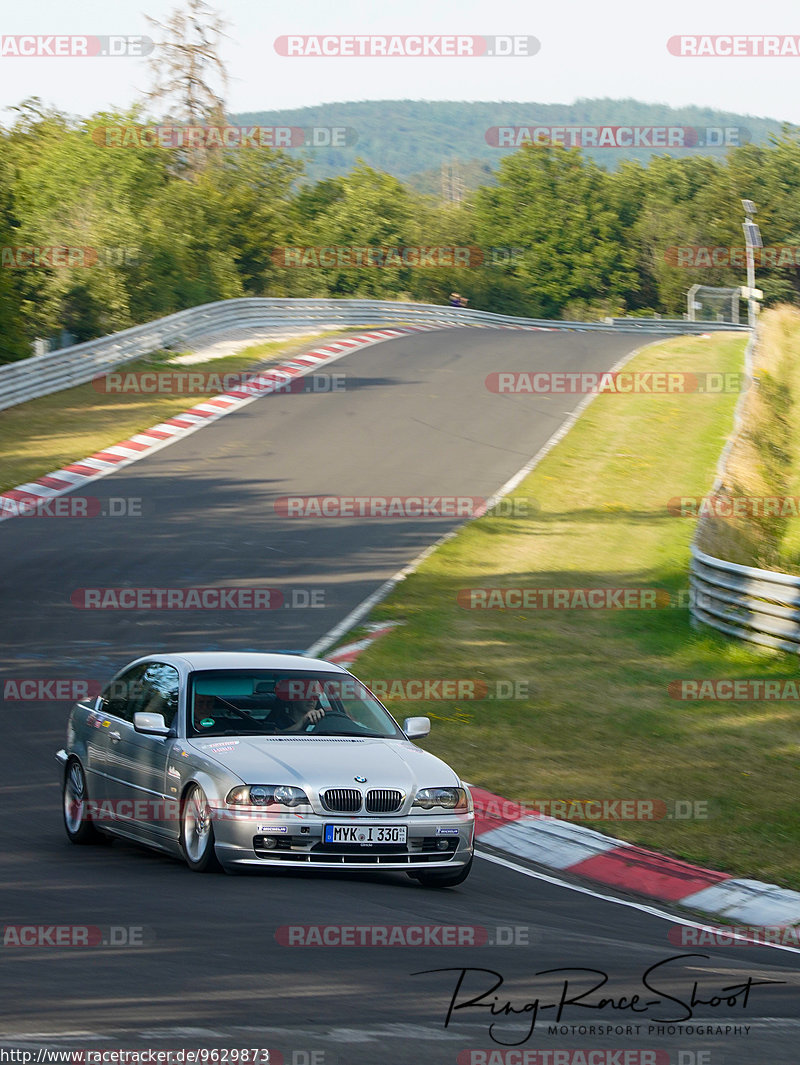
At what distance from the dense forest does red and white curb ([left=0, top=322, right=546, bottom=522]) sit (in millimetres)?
5373

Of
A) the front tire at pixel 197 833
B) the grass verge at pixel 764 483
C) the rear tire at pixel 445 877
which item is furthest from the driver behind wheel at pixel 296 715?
the grass verge at pixel 764 483

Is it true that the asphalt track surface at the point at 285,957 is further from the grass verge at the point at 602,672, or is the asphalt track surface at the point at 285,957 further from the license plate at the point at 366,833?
the grass verge at the point at 602,672

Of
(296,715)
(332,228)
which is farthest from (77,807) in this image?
(332,228)

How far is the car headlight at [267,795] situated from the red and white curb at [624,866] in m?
2.32

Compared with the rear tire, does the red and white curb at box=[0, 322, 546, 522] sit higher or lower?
higher

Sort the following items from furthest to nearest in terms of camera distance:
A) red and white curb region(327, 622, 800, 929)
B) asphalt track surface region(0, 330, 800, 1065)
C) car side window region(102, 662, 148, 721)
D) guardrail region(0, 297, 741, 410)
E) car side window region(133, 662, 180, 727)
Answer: guardrail region(0, 297, 741, 410) < car side window region(102, 662, 148, 721) < car side window region(133, 662, 180, 727) < red and white curb region(327, 622, 800, 929) < asphalt track surface region(0, 330, 800, 1065)

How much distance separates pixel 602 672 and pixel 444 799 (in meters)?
7.11

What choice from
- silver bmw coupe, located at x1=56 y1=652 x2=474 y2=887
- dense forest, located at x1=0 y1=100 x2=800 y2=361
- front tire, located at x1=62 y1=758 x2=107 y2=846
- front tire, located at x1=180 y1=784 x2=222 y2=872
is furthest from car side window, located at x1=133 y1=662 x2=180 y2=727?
dense forest, located at x1=0 y1=100 x2=800 y2=361

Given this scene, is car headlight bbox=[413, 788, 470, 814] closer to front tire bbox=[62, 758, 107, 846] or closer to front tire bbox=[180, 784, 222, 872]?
front tire bbox=[180, 784, 222, 872]

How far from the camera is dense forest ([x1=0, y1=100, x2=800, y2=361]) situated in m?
39.0

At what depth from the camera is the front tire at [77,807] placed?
9.27 m

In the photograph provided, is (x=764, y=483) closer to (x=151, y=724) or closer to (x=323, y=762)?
(x=323, y=762)

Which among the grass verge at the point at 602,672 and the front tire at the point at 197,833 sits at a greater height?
the front tire at the point at 197,833

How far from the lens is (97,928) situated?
260 inches
